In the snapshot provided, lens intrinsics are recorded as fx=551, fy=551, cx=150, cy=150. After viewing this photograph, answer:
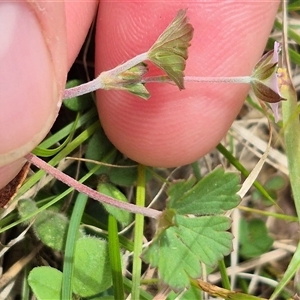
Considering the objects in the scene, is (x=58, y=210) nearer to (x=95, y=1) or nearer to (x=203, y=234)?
(x=203, y=234)

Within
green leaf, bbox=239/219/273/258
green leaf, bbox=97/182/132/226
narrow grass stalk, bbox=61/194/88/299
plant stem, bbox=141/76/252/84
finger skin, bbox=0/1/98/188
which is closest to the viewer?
finger skin, bbox=0/1/98/188

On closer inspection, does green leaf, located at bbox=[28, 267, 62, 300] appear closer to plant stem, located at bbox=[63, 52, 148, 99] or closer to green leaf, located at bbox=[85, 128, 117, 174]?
green leaf, located at bbox=[85, 128, 117, 174]

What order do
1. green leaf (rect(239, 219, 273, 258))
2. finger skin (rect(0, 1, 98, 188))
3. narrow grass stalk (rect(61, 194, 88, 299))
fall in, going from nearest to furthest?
finger skin (rect(0, 1, 98, 188)) → narrow grass stalk (rect(61, 194, 88, 299)) → green leaf (rect(239, 219, 273, 258))

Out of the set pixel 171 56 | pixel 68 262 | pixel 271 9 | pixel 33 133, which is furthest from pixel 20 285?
pixel 271 9

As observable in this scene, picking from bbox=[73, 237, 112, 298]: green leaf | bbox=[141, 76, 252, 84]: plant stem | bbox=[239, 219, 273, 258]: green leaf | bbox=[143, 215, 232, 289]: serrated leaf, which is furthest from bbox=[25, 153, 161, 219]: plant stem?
bbox=[239, 219, 273, 258]: green leaf

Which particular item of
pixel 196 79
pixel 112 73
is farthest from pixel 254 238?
pixel 112 73
